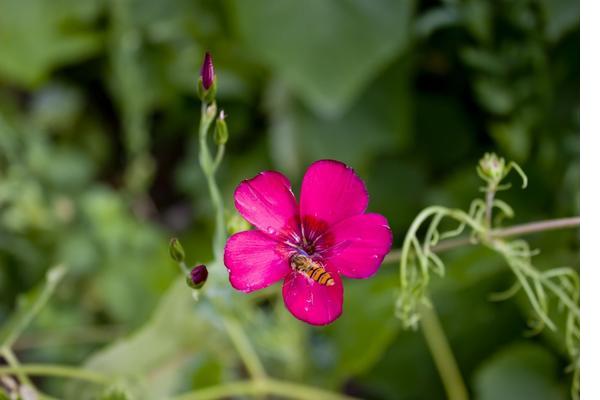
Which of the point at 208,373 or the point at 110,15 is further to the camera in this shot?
the point at 110,15

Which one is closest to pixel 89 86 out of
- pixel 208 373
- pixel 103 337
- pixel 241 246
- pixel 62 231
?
pixel 62 231

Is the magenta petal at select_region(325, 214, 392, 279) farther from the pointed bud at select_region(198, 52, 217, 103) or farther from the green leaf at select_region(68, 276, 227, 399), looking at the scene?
the green leaf at select_region(68, 276, 227, 399)

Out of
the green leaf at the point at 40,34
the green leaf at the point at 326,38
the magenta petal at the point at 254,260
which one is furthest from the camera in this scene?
the green leaf at the point at 40,34

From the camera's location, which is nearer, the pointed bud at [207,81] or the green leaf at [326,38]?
the pointed bud at [207,81]

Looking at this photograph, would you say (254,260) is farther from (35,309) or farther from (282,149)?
(282,149)

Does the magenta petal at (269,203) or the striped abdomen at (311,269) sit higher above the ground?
the magenta petal at (269,203)

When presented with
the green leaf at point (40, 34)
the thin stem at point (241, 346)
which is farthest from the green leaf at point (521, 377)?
the green leaf at point (40, 34)

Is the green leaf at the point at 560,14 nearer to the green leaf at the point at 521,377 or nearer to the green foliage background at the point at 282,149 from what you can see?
the green foliage background at the point at 282,149
